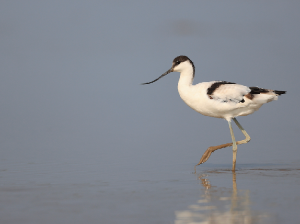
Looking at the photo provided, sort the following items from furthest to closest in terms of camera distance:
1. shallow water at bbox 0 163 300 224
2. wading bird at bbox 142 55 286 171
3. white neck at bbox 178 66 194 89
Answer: white neck at bbox 178 66 194 89 → wading bird at bbox 142 55 286 171 → shallow water at bbox 0 163 300 224

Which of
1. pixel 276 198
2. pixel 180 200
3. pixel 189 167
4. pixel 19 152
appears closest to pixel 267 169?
pixel 189 167

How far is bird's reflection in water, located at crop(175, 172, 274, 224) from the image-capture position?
5414 mm

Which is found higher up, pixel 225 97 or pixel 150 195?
pixel 225 97

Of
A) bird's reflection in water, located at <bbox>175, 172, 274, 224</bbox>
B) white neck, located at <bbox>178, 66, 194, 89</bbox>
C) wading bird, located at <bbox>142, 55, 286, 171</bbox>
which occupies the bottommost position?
bird's reflection in water, located at <bbox>175, 172, 274, 224</bbox>

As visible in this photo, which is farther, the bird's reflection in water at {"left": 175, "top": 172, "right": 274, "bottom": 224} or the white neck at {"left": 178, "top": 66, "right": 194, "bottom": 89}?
the white neck at {"left": 178, "top": 66, "right": 194, "bottom": 89}

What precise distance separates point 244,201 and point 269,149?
7.18 m

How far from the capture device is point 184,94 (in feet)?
33.8

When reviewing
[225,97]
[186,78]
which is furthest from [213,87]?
[186,78]

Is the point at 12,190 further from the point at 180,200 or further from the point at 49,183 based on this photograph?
the point at 180,200

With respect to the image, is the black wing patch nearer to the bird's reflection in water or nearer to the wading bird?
the wading bird

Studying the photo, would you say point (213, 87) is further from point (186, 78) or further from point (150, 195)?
point (150, 195)

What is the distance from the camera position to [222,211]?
5801mm

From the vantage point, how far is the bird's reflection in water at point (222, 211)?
17.8 ft

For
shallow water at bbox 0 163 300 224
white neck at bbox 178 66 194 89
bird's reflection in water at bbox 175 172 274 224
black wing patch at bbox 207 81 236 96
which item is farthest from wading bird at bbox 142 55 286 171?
bird's reflection in water at bbox 175 172 274 224
